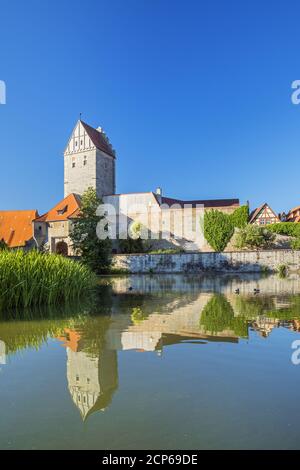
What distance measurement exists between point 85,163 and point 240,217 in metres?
21.3

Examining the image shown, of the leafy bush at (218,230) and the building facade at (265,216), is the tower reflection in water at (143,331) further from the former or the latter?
the building facade at (265,216)

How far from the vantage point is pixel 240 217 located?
125 feet

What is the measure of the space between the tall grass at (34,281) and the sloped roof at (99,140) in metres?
37.6

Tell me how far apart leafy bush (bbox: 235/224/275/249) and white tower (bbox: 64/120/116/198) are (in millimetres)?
20282

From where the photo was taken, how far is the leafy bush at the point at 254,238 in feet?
111

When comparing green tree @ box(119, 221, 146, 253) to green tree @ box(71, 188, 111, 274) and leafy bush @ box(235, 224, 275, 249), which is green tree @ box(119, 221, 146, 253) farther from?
green tree @ box(71, 188, 111, 274)

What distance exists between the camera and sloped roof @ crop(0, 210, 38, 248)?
39.8 metres

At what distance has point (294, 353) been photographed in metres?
4.78

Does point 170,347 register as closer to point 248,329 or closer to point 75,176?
point 248,329

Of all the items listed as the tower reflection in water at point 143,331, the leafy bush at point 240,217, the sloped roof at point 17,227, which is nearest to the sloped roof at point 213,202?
the leafy bush at point 240,217

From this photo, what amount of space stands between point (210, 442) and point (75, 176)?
4616 centimetres

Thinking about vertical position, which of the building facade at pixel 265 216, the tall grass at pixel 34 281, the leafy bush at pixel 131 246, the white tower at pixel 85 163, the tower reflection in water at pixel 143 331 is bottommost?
A: the tower reflection in water at pixel 143 331

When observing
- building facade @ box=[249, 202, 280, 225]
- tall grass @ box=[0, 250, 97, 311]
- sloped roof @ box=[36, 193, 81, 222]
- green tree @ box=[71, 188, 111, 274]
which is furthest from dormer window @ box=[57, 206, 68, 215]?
tall grass @ box=[0, 250, 97, 311]

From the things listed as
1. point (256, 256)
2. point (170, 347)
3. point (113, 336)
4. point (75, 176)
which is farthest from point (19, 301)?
point (75, 176)
